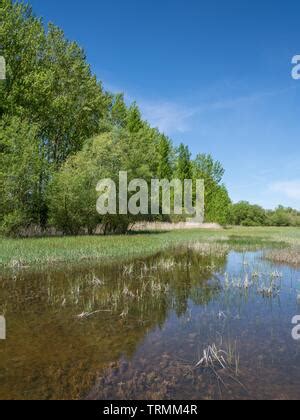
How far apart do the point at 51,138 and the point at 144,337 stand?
3491cm

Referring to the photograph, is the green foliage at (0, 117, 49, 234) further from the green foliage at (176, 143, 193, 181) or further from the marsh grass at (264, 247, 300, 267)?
the green foliage at (176, 143, 193, 181)

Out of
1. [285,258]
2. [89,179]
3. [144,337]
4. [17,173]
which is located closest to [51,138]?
[89,179]

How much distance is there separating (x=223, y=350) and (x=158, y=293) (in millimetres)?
4896

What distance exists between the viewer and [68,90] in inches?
1501

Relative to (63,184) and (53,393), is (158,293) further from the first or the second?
(63,184)

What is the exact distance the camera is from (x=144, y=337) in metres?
7.87

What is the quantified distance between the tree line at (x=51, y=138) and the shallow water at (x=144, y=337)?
15.5 meters

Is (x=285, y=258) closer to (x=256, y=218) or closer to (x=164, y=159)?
(x=164, y=159)

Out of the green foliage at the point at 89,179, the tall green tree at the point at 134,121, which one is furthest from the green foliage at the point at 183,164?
the green foliage at the point at 89,179

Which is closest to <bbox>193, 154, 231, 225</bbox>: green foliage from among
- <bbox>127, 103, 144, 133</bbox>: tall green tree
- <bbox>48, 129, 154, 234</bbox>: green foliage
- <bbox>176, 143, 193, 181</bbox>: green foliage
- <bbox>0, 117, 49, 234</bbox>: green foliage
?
<bbox>176, 143, 193, 181</bbox>: green foliage

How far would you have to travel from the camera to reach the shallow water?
5621 mm

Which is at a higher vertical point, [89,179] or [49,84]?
[49,84]

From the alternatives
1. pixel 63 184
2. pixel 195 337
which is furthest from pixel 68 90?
pixel 195 337

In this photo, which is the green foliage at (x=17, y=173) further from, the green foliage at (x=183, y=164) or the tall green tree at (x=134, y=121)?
the green foliage at (x=183, y=164)
